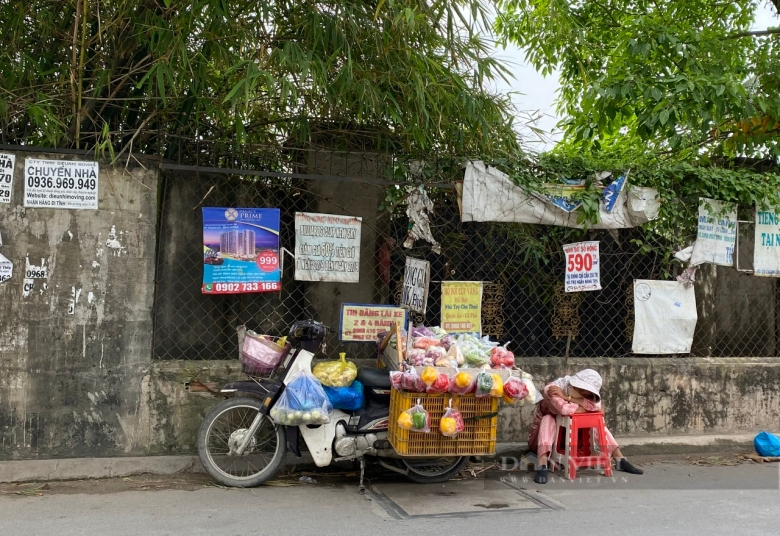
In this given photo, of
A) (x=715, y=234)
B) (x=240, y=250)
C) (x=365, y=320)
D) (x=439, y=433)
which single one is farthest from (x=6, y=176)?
(x=715, y=234)

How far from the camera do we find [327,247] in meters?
6.01

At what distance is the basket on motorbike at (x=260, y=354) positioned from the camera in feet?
17.0

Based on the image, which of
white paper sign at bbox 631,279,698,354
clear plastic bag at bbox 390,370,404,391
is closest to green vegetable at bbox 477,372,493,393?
clear plastic bag at bbox 390,370,404,391

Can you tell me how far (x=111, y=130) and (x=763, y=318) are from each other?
22.0 feet

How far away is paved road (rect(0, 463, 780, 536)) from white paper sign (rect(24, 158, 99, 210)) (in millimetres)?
2081

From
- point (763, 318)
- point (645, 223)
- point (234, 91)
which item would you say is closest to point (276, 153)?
point (234, 91)

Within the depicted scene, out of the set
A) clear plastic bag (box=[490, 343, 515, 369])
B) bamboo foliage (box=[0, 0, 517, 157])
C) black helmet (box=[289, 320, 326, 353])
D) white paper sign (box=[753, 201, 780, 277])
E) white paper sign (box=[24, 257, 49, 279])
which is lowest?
clear plastic bag (box=[490, 343, 515, 369])

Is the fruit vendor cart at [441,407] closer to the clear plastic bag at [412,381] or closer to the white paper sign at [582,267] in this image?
the clear plastic bag at [412,381]

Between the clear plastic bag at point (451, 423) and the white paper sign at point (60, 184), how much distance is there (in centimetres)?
307

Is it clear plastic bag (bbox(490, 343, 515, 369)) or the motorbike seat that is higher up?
clear plastic bag (bbox(490, 343, 515, 369))

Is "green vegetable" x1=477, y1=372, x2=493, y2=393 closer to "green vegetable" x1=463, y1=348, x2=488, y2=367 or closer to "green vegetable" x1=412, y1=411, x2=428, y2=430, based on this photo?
"green vegetable" x1=463, y1=348, x2=488, y2=367

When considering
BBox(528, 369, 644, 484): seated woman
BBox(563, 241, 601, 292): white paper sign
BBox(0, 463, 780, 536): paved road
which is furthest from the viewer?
BBox(563, 241, 601, 292): white paper sign

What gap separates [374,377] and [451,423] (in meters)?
0.74

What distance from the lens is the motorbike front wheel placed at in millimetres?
5125
